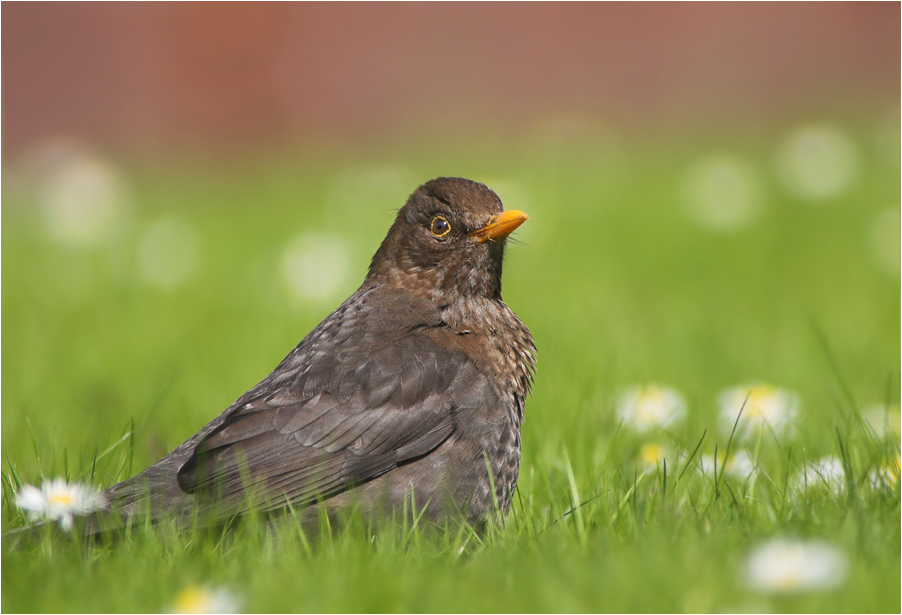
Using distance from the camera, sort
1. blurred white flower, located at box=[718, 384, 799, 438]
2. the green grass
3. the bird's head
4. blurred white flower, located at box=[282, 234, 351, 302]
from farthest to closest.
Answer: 1. blurred white flower, located at box=[282, 234, 351, 302]
2. blurred white flower, located at box=[718, 384, 799, 438]
3. the bird's head
4. the green grass

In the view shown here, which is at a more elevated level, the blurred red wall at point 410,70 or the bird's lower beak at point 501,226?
the blurred red wall at point 410,70

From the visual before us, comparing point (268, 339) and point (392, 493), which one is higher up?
point (268, 339)

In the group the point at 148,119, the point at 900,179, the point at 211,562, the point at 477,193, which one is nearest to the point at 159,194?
the point at 148,119

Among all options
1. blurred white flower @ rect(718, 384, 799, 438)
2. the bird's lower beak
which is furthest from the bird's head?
blurred white flower @ rect(718, 384, 799, 438)

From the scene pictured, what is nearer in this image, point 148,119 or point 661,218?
point 661,218

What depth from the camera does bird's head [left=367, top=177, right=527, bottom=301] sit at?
12.5ft

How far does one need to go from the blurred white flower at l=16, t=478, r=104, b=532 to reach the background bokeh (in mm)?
183

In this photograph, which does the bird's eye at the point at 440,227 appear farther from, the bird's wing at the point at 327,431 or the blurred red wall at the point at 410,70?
the blurred red wall at the point at 410,70

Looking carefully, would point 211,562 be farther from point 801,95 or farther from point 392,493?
point 801,95

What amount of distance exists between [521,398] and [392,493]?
0.72 metres

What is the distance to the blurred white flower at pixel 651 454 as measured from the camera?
4.03 m

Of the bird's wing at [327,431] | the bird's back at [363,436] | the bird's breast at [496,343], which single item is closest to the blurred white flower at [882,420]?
the bird's breast at [496,343]

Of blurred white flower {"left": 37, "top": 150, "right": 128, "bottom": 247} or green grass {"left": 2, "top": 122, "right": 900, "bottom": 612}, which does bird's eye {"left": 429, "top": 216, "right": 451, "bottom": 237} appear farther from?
blurred white flower {"left": 37, "top": 150, "right": 128, "bottom": 247}

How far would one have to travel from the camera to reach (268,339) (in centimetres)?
620
